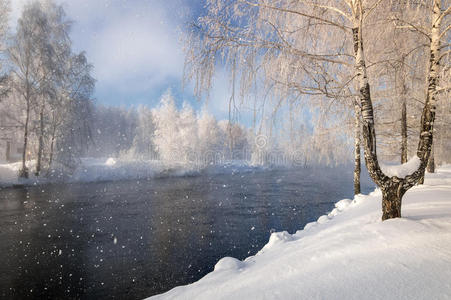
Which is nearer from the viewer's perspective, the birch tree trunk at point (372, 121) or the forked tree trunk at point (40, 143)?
the birch tree trunk at point (372, 121)

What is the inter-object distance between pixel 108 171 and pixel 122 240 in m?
17.7

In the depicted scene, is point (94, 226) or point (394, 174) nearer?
point (394, 174)

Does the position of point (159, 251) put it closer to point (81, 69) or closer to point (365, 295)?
point (365, 295)

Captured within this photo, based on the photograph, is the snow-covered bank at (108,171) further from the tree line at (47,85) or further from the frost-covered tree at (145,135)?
the frost-covered tree at (145,135)

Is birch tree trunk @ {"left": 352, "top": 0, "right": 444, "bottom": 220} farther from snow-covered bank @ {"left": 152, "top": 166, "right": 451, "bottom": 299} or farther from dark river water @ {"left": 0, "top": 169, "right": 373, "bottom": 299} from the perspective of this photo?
dark river water @ {"left": 0, "top": 169, "right": 373, "bottom": 299}

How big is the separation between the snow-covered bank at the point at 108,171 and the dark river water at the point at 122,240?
18.6 feet

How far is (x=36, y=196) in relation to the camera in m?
12.7

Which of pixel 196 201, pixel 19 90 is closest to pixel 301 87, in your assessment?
pixel 196 201

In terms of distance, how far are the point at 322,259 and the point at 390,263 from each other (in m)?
0.55

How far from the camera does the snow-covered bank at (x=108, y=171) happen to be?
16.8m

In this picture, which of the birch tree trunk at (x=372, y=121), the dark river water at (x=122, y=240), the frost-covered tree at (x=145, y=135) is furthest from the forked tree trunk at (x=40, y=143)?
the frost-covered tree at (x=145, y=135)

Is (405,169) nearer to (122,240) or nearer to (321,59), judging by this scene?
(321,59)

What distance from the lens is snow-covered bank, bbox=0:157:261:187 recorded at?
1683 cm

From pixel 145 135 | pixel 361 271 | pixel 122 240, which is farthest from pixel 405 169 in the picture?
pixel 145 135
